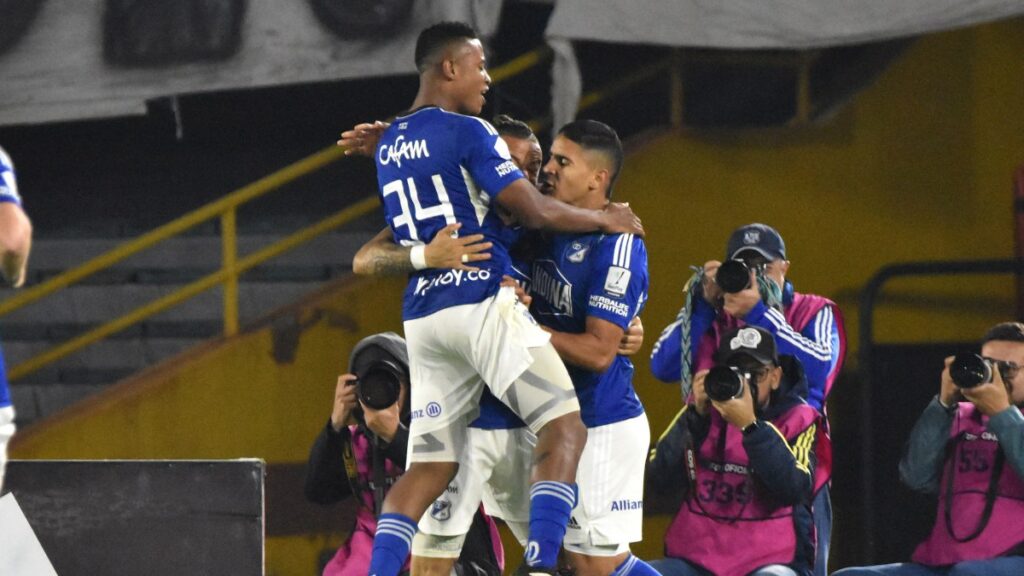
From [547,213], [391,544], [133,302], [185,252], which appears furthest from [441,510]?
[185,252]

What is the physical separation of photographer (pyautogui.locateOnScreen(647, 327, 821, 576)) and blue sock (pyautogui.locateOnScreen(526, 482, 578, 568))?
3.33 feet

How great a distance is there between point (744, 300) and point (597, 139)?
1.23 metres

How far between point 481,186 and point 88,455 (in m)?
3.77

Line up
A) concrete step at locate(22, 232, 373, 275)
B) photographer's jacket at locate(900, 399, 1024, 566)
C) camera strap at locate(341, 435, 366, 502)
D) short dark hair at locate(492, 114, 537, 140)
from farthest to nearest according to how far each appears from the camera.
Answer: concrete step at locate(22, 232, 373, 275) < photographer's jacket at locate(900, 399, 1024, 566) < camera strap at locate(341, 435, 366, 502) < short dark hair at locate(492, 114, 537, 140)

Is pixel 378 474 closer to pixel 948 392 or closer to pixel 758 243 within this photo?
pixel 758 243

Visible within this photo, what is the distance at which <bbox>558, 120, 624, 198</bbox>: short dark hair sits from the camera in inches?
209

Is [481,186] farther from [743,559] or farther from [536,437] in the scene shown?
[743,559]

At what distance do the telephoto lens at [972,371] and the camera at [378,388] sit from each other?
204 centimetres

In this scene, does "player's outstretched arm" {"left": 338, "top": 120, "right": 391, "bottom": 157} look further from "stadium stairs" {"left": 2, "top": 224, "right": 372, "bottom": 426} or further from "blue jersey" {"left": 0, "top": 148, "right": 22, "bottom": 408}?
"stadium stairs" {"left": 2, "top": 224, "right": 372, "bottom": 426}

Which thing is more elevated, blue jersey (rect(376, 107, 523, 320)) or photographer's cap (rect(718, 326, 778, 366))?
blue jersey (rect(376, 107, 523, 320))

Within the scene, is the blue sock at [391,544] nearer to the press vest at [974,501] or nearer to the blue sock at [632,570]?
the blue sock at [632,570]

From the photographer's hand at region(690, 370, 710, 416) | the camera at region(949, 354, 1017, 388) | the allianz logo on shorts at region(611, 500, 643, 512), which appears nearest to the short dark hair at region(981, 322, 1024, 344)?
the camera at region(949, 354, 1017, 388)

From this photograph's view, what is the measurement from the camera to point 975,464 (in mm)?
6121

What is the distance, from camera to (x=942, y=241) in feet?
27.0
